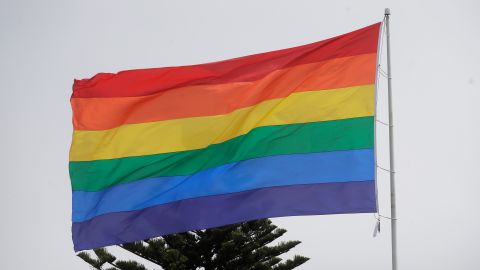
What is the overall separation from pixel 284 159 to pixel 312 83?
2.93 feet

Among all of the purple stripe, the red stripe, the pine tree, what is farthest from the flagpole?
the pine tree

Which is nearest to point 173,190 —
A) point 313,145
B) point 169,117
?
point 169,117

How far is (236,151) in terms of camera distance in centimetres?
1002

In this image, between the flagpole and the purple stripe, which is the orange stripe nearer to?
the flagpole

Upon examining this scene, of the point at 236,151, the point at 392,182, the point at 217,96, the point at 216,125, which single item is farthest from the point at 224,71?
the point at 392,182

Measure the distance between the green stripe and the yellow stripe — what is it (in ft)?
0.24

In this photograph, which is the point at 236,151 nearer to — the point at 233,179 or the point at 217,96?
the point at 233,179

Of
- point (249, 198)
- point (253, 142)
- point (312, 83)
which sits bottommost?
point (249, 198)

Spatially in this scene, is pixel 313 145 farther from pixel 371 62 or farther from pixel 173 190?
pixel 173 190

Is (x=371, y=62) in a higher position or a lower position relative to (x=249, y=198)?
higher

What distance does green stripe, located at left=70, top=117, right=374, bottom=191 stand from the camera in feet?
31.2

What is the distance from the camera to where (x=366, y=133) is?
939 centimetres

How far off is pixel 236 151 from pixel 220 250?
414 inches

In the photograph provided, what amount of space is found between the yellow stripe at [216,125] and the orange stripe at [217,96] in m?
0.07
